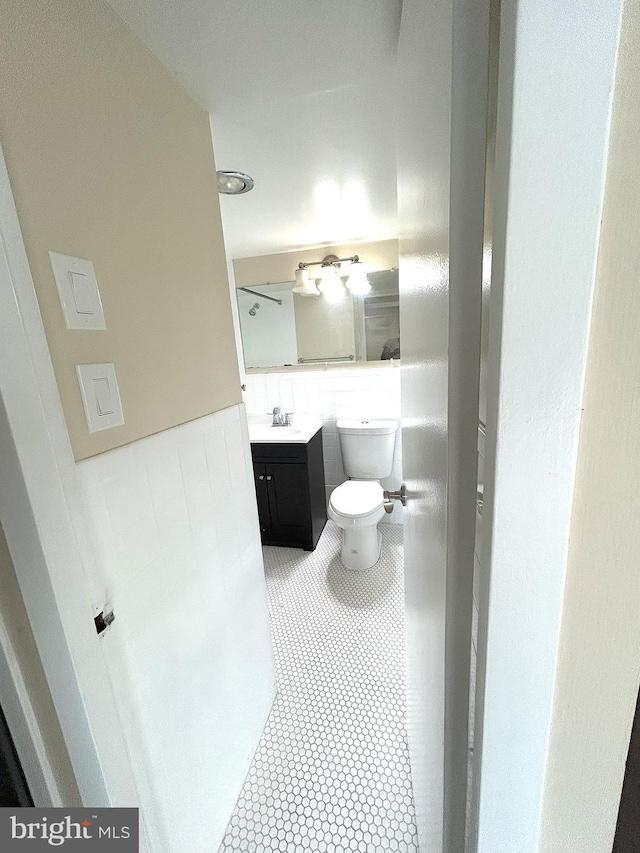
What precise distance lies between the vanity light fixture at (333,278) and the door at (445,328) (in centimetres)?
159

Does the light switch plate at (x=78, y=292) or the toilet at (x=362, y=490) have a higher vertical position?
the light switch plate at (x=78, y=292)

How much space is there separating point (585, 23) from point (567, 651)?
0.52m

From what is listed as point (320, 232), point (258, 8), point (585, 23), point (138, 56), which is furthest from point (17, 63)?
point (320, 232)

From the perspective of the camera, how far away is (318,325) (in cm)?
238

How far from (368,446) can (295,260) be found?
1.46 m

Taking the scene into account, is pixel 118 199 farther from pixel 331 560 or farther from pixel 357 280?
pixel 331 560

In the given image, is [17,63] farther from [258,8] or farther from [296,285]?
[296,285]

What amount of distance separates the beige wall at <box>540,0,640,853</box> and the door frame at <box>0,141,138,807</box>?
0.69 m

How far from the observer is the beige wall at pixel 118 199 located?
53 cm

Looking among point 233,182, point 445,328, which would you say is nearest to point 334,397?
point 233,182

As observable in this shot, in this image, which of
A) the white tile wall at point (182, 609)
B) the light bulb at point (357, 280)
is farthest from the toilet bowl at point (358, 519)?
the light bulb at point (357, 280)

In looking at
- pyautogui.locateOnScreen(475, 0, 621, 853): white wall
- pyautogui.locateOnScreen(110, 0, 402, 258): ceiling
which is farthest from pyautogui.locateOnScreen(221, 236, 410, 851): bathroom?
pyautogui.locateOnScreen(475, 0, 621, 853): white wall

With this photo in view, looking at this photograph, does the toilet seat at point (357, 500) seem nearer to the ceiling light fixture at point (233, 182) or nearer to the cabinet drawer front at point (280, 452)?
the cabinet drawer front at point (280, 452)

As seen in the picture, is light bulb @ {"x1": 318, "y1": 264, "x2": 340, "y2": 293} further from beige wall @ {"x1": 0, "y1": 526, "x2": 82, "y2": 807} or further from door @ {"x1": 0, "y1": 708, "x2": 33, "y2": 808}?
door @ {"x1": 0, "y1": 708, "x2": 33, "y2": 808}
